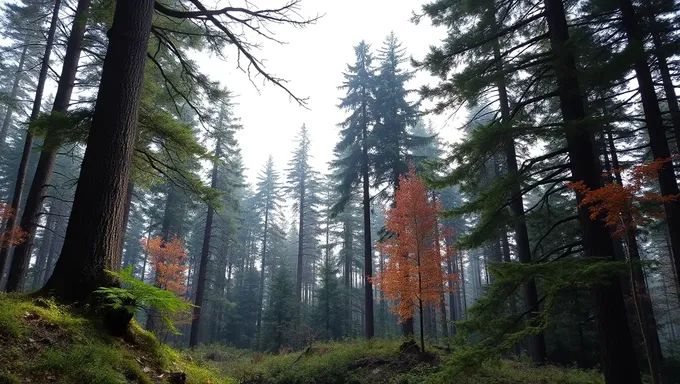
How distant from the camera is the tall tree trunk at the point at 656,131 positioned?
862 cm

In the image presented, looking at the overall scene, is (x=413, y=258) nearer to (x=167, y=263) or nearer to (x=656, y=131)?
(x=656, y=131)

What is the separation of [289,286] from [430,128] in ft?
77.5

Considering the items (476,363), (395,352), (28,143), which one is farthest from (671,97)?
(28,143)

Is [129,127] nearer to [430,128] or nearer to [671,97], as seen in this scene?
[671,97]

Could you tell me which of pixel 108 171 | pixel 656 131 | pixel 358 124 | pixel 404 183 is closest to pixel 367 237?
pixel 404 183

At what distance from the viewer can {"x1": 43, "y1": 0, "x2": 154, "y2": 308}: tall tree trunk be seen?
3.74 m

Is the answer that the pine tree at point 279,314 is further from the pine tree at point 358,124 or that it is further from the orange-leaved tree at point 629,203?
the orange-leaved tree at point 629,203

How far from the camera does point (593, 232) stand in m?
6.14

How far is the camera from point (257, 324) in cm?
3469

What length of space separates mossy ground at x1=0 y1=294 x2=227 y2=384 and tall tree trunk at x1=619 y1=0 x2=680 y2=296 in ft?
37.0

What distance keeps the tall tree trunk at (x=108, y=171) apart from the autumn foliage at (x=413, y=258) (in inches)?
446

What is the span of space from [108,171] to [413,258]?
12.0m

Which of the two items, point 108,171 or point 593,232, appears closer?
point 108,171

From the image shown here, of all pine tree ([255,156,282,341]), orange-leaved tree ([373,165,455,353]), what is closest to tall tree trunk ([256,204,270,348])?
pine tree ([255,156,282,341])
